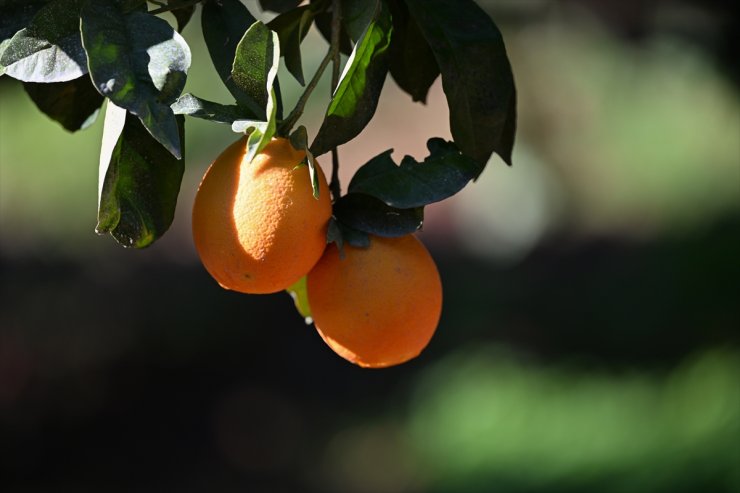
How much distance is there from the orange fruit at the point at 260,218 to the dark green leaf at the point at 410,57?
0.48 ft

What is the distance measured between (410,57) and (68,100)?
0.79 feet

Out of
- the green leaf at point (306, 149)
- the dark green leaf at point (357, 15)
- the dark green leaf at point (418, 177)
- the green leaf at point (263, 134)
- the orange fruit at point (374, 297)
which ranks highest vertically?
the dark green leaf at point (357, 15)

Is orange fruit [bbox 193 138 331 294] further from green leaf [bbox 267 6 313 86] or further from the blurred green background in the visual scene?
the blurred green background

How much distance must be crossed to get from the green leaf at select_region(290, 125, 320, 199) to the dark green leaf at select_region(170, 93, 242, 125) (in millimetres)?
34

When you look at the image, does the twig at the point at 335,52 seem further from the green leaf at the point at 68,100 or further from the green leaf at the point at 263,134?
the green leaf at the point at 68,100

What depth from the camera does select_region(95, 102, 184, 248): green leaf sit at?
0.55 metres

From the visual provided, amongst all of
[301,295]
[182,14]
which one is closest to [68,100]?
[182,14]

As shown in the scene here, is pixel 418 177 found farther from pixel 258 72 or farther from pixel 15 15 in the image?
pixel 15 15

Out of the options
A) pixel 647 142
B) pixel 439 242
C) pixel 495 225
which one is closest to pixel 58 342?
pixel 439 242

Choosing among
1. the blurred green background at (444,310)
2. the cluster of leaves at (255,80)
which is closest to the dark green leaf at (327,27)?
the cluster of leaves at (255,80)

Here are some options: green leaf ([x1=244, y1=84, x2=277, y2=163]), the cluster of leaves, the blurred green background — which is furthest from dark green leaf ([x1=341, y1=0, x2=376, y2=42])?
the blurred green background

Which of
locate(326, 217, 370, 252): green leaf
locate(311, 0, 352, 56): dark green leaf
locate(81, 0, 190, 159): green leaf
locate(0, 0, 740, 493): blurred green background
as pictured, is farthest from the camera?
locate(0, 0, 740, 493): blurred green background

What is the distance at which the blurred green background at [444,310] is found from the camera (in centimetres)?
345

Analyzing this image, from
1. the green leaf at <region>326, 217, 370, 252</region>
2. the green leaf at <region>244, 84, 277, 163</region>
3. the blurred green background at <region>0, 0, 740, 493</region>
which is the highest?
A: the green leaf at <region>244, 84, 277, 163</region>
